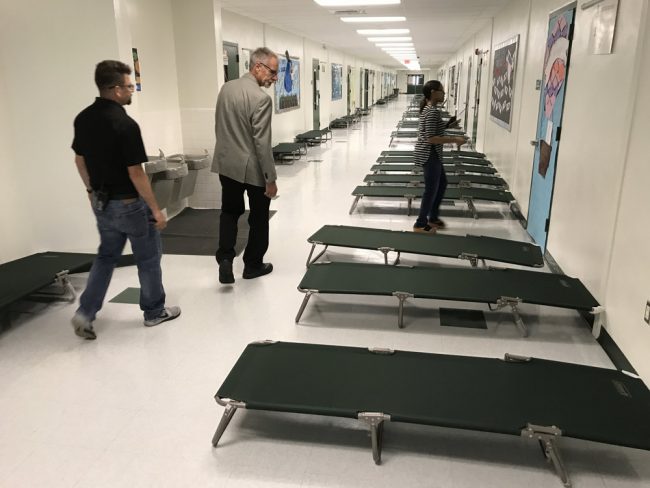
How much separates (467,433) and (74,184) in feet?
12.2

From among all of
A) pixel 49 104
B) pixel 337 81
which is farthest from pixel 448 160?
pixel 337 81

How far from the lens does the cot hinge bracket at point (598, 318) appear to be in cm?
312

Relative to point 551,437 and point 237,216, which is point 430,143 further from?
point 551,437

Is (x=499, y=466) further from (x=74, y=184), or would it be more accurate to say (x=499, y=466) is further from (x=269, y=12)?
(x=269, y=12)

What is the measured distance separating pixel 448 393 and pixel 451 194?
4341 millimetres

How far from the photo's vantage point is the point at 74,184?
4.34 meters

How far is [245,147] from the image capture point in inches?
151

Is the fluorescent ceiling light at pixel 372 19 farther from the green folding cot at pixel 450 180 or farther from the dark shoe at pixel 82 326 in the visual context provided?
the dark shoe at pixel 82 326

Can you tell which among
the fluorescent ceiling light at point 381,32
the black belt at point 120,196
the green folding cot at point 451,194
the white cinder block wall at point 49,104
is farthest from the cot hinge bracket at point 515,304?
the fluorescent ceiling light at point 381,32

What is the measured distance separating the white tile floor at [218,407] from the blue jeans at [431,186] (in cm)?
167

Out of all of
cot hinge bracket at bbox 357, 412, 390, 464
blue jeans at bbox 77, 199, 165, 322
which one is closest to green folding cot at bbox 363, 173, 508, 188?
blue jeans at bbox 77, 199, 165, 322

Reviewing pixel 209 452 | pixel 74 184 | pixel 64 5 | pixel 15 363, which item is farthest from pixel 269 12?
pixel 209 452

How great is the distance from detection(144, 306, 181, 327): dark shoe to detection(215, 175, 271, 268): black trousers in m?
0.70

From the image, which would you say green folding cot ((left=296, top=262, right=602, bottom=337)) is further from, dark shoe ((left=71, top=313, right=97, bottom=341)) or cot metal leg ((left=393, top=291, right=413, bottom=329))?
dark shoe ((left=71, top=313, right=97, bottom=341))
